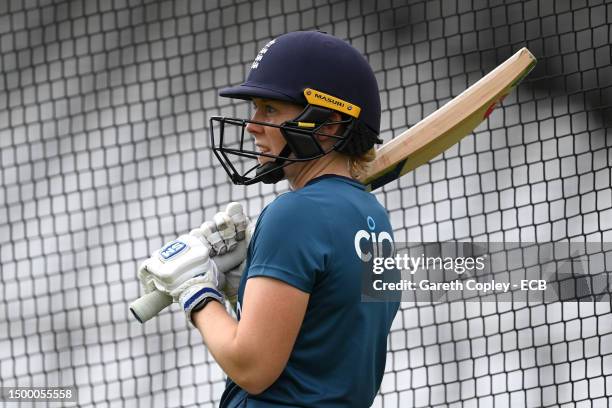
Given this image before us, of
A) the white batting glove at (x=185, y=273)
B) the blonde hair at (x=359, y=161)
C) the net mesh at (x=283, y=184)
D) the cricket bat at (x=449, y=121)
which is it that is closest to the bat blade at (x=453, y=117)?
the cricket bat at (x=449, y=121)

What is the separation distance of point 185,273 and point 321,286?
0.76 ft

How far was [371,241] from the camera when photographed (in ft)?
5.19

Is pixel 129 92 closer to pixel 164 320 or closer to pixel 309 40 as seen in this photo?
pixel 164 320

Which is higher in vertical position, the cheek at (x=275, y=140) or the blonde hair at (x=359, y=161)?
the cheek at (x=275, y=140)

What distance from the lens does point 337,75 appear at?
1678 millimetres

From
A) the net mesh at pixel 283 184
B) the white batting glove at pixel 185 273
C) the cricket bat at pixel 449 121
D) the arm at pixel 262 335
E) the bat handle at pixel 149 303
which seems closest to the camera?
the arm at pixel 262 335

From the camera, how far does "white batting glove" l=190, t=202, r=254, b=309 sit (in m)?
1.74

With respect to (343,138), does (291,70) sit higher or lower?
higher

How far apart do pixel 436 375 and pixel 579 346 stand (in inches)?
22.3

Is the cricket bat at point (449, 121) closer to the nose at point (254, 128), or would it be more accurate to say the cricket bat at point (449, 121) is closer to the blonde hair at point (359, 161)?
the blonde hair at point (359, 161)

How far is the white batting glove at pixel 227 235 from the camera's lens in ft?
5.71

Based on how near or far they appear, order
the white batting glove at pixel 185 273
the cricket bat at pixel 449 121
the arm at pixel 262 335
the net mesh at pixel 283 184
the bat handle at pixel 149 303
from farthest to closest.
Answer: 1. the net mesh at pixel 283 184
2. the cricket bat at pixel 449 121
3. the bat handle at pixel 149 303
4. the white batting glove at pixel 185 273
5. the arm at pixel 262 335

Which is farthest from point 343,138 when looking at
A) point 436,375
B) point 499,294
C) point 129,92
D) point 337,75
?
point 129,92

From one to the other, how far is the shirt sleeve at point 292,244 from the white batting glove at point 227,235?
24 centimetres
